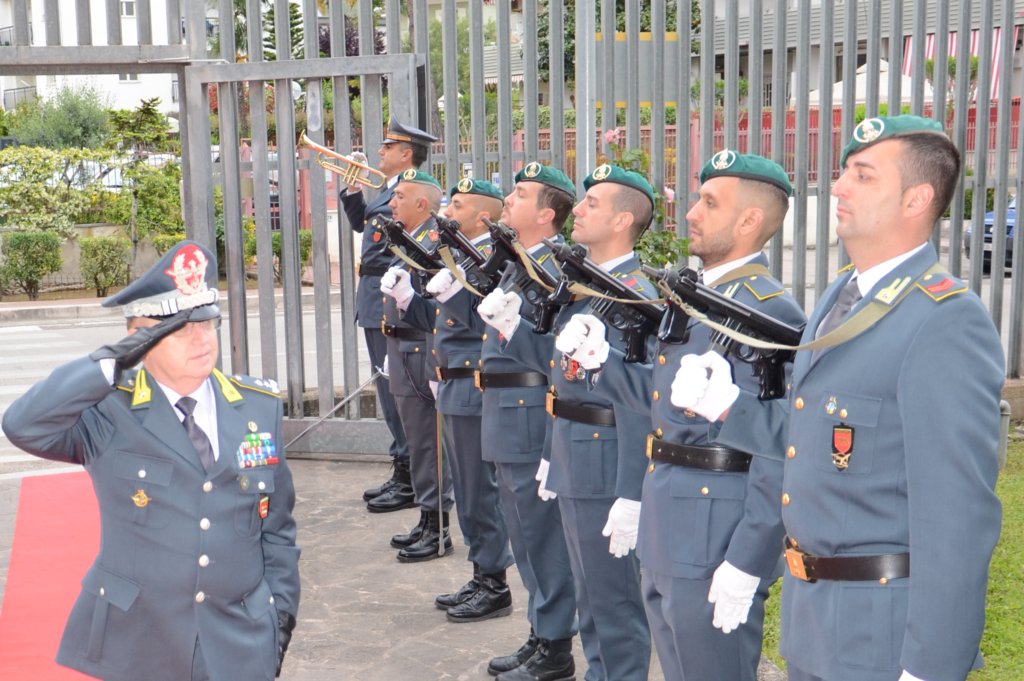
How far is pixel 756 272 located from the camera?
3.06 metres

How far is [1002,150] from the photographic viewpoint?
7426 mm

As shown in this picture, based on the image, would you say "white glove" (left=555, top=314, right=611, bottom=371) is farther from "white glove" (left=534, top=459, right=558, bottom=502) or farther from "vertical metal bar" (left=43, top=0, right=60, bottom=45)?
"vertical metal bar" (left=43, top=0, right=60, bottom=45)

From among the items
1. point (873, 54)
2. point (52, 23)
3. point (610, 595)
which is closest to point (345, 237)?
point (52, 23)

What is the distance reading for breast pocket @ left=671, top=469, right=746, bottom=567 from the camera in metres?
2.89

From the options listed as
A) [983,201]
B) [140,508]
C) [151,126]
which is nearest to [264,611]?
[140,508]

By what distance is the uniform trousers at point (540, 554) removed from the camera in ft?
13.5

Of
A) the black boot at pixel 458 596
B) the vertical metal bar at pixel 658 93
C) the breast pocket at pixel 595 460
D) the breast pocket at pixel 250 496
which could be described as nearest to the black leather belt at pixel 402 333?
the black boot at pixel 458 596

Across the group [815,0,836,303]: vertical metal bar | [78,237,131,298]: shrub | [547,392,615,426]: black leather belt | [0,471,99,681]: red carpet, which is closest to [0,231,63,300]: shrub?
[78,237,131,298]: shrub

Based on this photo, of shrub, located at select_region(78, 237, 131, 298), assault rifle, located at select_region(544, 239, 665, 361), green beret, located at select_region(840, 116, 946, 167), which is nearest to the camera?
green beret, located at select_region(840, 116, 946, 167)

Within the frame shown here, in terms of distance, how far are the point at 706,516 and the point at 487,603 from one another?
2051 millimetres

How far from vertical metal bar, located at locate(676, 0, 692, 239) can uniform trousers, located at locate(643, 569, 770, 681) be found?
4.18m

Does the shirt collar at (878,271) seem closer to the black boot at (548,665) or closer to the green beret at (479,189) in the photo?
the black boot at (548,665)

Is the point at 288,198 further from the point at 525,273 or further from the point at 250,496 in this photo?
the point at 250,496

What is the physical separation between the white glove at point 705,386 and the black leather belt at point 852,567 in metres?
0.44
